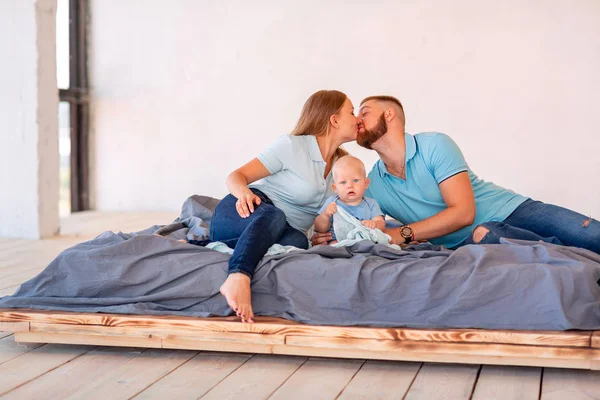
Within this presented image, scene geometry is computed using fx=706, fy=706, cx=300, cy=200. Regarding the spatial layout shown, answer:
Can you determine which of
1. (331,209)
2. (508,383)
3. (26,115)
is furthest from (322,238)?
(26,115)

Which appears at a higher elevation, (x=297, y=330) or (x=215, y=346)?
(x=297, y=330)

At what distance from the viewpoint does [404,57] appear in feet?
22.2

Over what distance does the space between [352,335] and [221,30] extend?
213 inches

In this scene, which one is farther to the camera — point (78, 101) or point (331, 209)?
point (78, 101)

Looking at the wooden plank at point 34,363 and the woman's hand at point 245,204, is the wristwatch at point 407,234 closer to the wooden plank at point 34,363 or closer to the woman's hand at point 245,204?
the woman's hand at point 245,204

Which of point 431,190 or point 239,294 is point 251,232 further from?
point 431,190

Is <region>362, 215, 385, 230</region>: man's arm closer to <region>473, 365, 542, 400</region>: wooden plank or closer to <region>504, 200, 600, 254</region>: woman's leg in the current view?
<region>504, 200, 600, 254</region>: woman's leg

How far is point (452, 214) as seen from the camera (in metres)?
3.18

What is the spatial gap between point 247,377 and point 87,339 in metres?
0.69

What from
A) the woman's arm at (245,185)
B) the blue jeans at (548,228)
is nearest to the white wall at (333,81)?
the blue jeans at (548,228)

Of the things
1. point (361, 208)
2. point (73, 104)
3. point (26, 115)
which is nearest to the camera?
point (361, 208)

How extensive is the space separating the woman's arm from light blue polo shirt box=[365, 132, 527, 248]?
0.71 meters

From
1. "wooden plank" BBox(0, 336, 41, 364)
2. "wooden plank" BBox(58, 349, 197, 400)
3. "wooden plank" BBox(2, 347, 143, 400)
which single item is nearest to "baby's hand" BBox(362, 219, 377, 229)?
"wooden plank" BBox(58, 349, 197, 400)

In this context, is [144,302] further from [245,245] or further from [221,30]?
[221,30]
